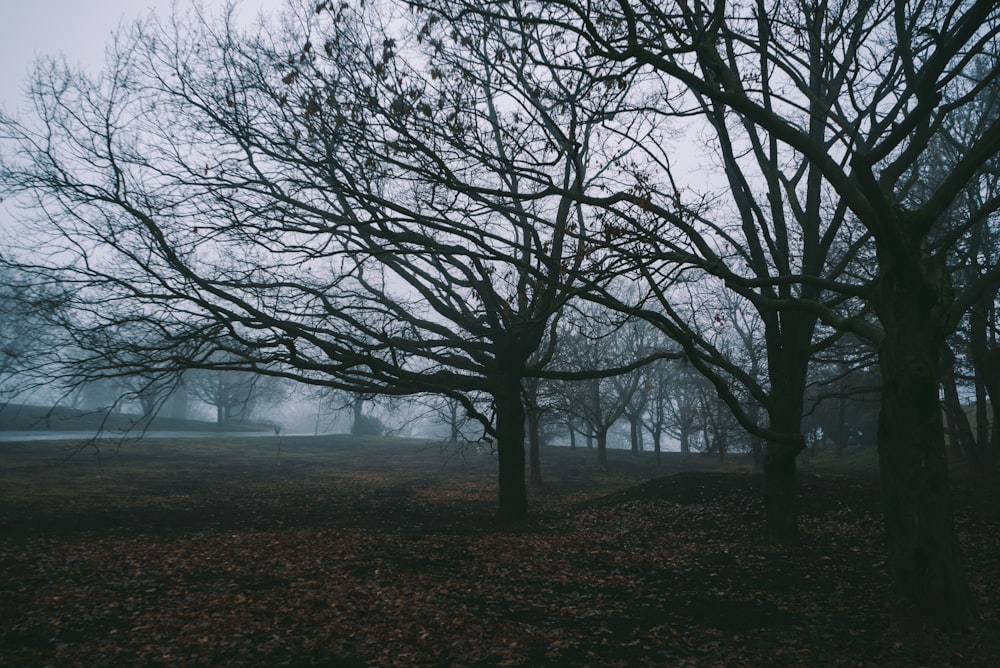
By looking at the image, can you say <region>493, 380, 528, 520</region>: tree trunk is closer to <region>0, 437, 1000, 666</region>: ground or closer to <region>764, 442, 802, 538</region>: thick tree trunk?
<region>0, 437, 1000, 666</region>: ground

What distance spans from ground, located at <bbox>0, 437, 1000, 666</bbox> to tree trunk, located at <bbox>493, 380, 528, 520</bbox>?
1.79 ft

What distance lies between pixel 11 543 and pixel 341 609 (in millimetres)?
7465

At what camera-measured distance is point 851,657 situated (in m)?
5.82

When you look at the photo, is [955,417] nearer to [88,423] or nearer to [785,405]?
[785,405]

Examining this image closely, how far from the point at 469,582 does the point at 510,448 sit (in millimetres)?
5844

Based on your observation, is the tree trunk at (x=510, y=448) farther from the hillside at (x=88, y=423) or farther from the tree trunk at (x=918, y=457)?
the hillside at (x=88, y=423)

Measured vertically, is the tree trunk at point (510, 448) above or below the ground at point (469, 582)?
above

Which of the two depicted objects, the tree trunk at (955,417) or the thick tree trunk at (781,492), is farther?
the tree trunk at (955,417)

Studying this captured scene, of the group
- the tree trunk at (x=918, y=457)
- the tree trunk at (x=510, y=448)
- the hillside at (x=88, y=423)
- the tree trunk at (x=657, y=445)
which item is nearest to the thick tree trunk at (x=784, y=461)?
the tree trunk at (x=918, y=457)

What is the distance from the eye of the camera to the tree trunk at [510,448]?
14617mm

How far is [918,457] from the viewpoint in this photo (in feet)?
20.6

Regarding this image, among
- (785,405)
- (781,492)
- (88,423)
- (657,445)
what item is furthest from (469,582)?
(88,423)

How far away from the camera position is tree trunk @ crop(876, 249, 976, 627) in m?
6.14

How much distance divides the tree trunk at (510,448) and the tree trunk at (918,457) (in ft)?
29.2
